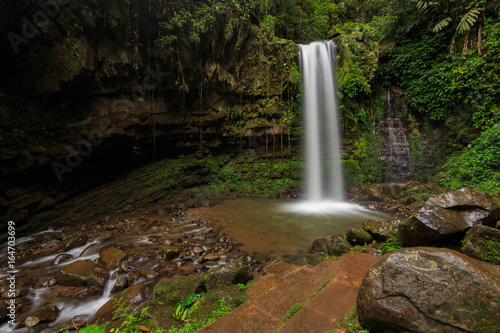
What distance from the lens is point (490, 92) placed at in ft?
25.6

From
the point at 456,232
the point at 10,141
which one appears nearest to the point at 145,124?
the point at 10,141

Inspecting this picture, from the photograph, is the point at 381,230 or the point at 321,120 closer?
the point at 381,230

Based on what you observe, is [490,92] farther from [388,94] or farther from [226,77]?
[226,77]

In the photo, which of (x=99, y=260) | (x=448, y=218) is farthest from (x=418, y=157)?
(x=99, y=260)

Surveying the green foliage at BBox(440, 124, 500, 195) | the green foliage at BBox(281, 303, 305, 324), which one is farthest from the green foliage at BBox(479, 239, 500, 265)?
the green foliage at BBox(440, 124, 500, 195)

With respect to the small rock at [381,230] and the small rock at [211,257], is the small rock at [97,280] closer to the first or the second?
the small rock at [211,257]

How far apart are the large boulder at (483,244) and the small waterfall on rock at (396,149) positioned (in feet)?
32.8

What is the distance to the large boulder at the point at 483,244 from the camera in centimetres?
208

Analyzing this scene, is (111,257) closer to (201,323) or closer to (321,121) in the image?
(201,323)

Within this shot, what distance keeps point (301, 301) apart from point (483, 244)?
2.04 m

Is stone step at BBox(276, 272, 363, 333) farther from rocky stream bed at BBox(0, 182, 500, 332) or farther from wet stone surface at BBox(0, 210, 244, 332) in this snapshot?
wet stone surface at BBox(0, 210, 244, 332)

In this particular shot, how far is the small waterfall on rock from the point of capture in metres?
10.7

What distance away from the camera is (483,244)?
2.17 meters

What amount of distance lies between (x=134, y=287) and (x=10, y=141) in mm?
5747
